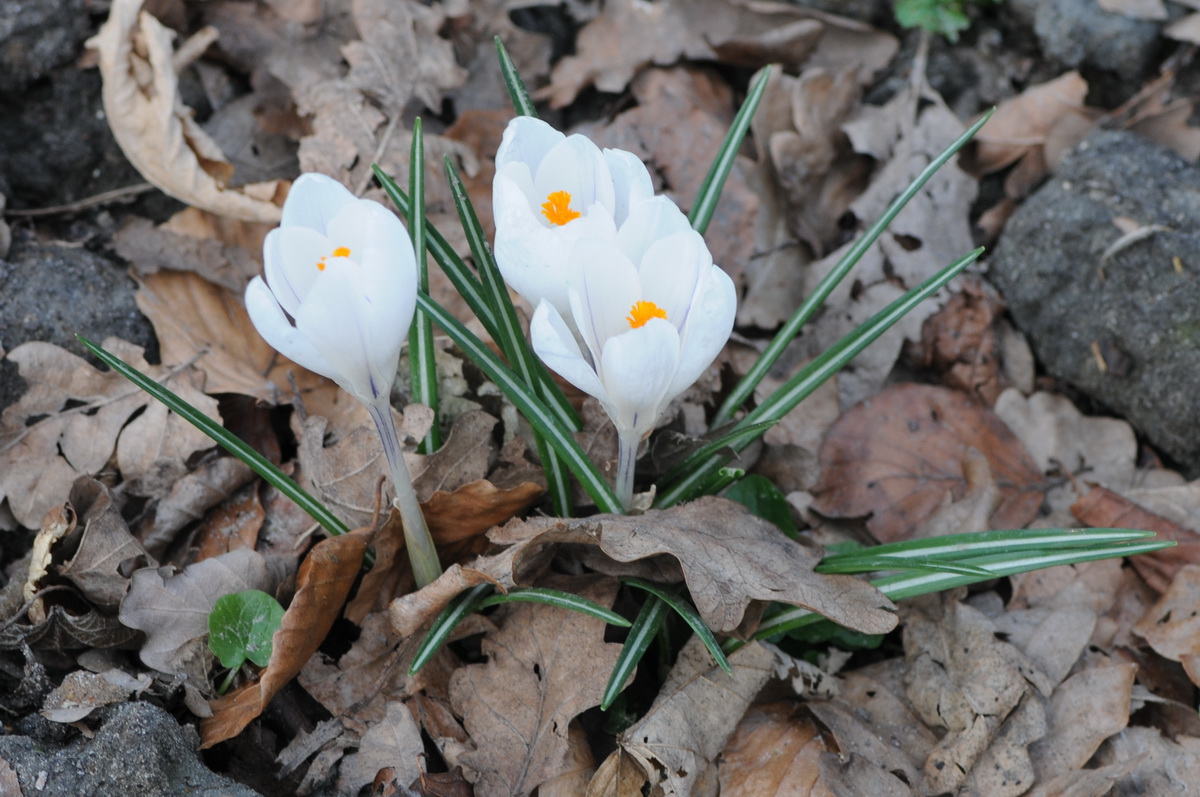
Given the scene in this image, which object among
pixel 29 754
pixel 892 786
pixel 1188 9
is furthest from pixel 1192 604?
pixel 29 754

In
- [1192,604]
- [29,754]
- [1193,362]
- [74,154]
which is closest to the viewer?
[29,754]

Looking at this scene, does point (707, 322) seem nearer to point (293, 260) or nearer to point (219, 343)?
point (293, 260)

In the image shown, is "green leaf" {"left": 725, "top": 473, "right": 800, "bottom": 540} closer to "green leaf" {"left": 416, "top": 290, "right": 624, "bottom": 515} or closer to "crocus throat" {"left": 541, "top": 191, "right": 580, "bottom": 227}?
"green leaf" {"left": 416, "top": 290, "right": 624, "bottom": 515}

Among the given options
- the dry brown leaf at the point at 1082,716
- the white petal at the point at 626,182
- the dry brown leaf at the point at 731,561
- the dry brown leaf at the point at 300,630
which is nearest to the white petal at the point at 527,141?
the white petal at the point at 626,182

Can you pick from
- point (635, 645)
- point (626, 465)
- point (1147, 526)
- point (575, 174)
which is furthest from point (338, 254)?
point (1147, 526)

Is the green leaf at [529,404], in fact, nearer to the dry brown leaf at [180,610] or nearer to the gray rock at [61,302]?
the dry brown leaf at [180,610]

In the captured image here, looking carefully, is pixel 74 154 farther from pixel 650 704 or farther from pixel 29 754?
pixel 650 704
